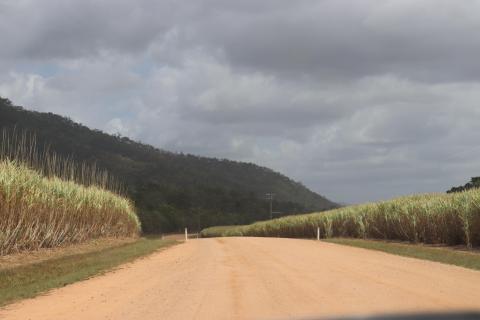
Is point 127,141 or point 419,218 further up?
point 127,141

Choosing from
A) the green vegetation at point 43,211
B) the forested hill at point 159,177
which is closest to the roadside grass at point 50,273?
the green vegetation at point 43,211

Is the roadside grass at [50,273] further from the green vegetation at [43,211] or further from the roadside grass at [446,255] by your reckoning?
the roadside grass at [446,255]

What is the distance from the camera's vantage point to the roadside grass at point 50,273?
12.8m

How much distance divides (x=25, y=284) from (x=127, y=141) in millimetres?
133085

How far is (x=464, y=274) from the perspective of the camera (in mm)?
15070

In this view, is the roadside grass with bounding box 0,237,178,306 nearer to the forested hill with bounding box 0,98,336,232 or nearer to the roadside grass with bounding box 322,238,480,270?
the roadside grass with bounding box 322,238,480,270

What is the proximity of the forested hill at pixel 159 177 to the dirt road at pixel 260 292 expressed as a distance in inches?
2374

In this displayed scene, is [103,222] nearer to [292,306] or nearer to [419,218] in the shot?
[419,218]

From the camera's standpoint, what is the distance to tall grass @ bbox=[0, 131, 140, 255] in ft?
63.3

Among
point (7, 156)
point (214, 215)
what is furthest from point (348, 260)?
point (214, 215)

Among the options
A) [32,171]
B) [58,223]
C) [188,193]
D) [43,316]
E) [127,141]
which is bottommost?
[43,316]

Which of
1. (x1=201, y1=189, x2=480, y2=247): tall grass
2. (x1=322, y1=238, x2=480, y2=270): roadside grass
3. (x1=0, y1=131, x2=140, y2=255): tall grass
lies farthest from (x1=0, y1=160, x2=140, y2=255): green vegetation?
(x1=201, y1=189, x2=480, y2=247): tall grass

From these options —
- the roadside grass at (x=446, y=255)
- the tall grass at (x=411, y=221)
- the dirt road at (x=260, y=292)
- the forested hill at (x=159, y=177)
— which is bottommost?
the dirt road at (x=260, y=292)

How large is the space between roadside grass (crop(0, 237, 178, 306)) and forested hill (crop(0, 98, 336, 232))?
54290 mm
